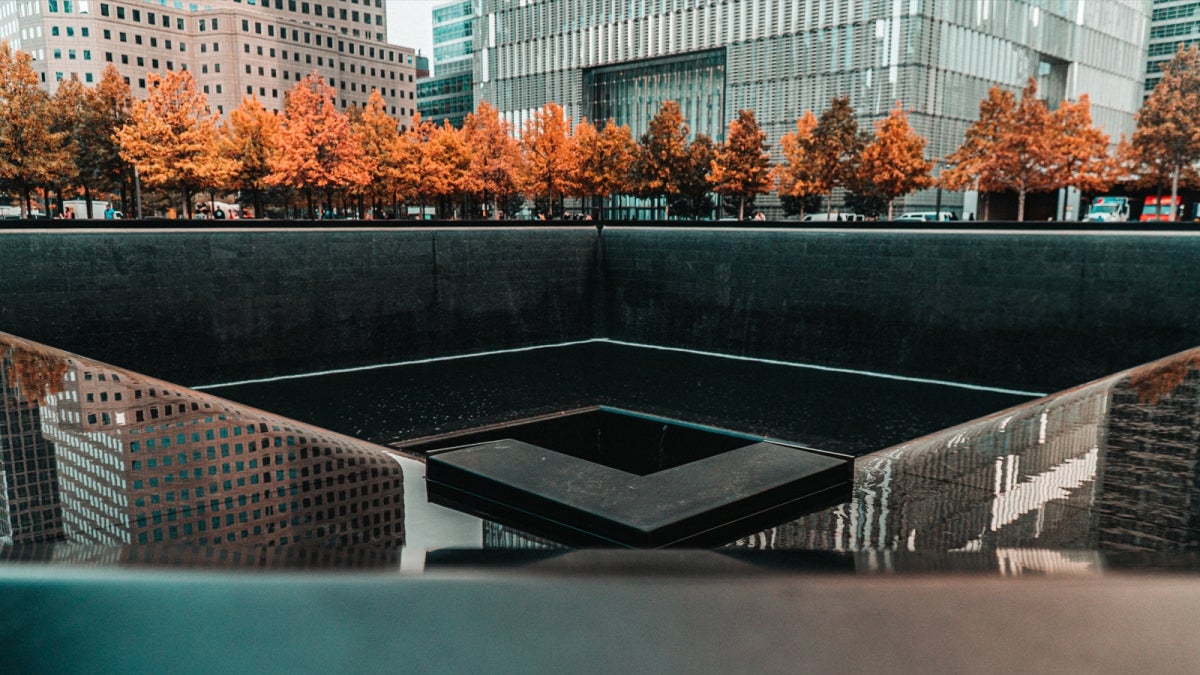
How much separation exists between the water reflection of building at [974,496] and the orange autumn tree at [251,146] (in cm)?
3124

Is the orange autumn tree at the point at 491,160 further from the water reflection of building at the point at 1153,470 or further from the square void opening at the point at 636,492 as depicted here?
the square void opening at the point at 636,492

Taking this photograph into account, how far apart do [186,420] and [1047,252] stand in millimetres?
13354

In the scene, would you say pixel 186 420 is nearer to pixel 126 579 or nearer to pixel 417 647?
pixel 126 579

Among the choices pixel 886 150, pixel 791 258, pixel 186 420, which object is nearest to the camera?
pixel 186 420

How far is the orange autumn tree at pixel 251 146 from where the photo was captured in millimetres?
32156

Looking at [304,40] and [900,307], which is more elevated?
[304,40]

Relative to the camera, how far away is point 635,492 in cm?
325

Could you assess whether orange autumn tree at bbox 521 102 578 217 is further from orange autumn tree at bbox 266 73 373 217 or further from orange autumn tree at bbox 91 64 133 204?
orange autumn tree at bbox 91 64 133 204

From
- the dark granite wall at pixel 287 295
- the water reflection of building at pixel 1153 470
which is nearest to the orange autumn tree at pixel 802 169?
the dark granite wall at pixel 287 295

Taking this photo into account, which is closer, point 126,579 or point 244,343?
point 126,579

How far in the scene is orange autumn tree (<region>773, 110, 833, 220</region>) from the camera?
35.6m

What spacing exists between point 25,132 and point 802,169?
2806cm

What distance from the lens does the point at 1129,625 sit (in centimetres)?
206

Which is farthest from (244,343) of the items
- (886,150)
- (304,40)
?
(304,40)
